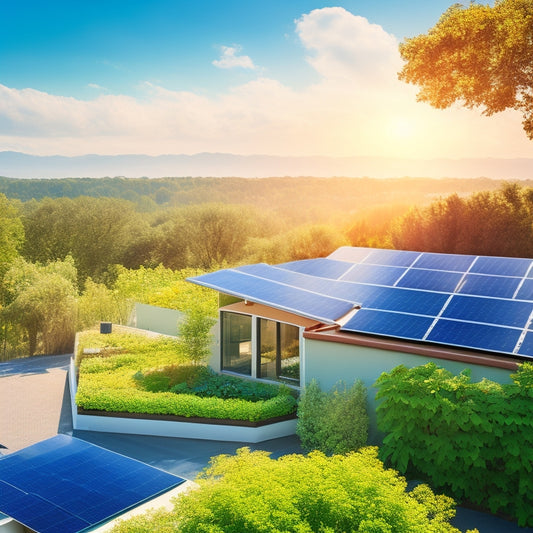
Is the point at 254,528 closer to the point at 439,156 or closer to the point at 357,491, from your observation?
the point at 357,491

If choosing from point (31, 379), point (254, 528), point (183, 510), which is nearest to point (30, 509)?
point (183, 510)

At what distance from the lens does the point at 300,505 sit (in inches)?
271

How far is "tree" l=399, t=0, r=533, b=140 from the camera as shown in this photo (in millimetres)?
25516

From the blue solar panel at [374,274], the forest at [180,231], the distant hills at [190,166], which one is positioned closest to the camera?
the blue solar panel at [374,274]

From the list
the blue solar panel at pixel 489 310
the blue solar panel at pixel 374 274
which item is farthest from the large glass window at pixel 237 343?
the blue solar panel at pixel 489 310

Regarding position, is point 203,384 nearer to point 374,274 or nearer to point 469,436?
point 374,274

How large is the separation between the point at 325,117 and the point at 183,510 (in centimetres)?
7463

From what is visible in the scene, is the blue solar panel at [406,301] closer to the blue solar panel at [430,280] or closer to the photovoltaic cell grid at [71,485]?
the blue solar panel at [430,280]

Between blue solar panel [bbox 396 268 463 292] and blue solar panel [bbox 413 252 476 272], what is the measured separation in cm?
39

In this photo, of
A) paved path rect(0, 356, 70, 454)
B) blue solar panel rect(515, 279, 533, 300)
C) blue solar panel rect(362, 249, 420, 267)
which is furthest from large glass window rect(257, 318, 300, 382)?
paved path rect(0, 356, 70, 454)

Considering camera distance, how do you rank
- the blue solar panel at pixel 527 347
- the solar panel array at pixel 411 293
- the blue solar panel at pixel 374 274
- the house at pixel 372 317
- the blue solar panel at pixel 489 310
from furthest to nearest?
the blue solar panel at pixel 374 274 < the blue solar panel at pixel 489 310 < the solar panel array at pixel 411 293 < the house at pixel 372 317 < the blue solar panel at pixel 527 347

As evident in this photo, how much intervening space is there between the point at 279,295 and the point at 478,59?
679 inches

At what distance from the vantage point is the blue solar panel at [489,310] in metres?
13.5

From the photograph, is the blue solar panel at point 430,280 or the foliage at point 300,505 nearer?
the foliage at point 300,505
